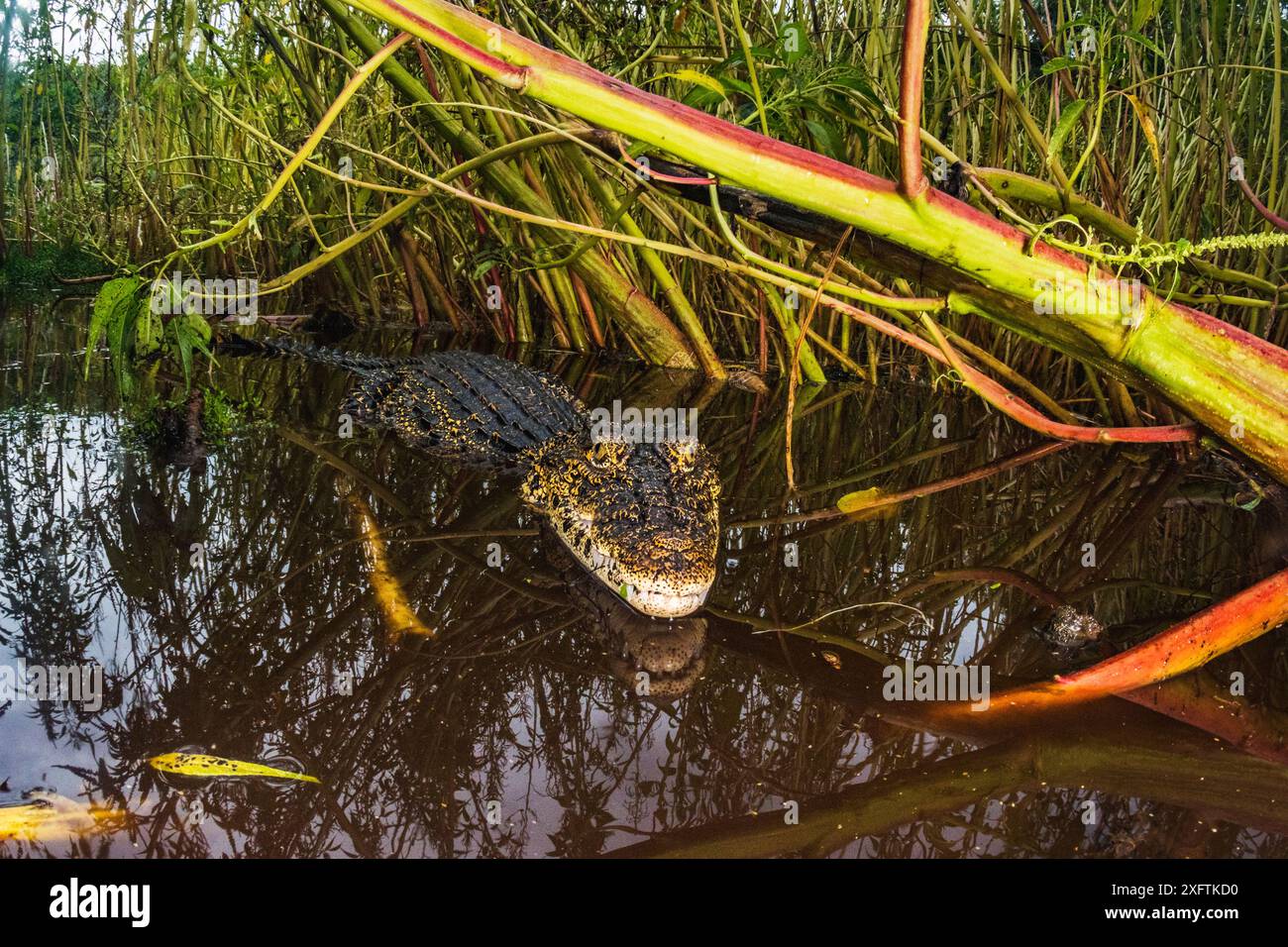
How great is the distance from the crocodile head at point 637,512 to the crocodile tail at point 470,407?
0.52 meters

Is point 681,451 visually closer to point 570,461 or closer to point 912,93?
point 570,461

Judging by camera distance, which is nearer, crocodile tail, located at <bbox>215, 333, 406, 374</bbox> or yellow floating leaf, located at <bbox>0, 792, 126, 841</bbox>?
yellow floating leaf, located at <bbox>0, 792, 126, 841</bbox>

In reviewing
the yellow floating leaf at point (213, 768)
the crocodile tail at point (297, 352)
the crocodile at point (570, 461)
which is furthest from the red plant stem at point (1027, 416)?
the crocodile tail at point (297, 352)

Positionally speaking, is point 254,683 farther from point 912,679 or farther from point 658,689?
point 912,679

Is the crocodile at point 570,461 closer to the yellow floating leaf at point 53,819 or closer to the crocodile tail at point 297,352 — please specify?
the crocodile tail at point 297,352

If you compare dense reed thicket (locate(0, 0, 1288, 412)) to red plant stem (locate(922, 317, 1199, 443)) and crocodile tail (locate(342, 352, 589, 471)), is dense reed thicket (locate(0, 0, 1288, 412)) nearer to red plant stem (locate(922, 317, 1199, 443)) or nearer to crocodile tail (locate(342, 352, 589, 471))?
red plant stem (locate(922, 317, 1199, 443))

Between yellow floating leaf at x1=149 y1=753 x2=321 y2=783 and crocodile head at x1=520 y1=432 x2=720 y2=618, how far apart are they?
1079mm

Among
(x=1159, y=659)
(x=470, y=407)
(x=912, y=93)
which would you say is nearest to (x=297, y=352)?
(x=470, y=407)

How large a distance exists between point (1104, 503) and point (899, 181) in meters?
2.23

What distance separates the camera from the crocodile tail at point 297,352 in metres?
5.59

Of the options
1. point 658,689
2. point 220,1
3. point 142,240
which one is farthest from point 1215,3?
point 142,240

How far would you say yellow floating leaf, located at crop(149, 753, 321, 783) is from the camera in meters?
1.81

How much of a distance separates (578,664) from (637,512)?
0.69 m

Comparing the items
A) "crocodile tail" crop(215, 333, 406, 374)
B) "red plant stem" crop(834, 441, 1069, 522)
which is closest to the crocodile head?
"red plant stem" crop(834, 441, 1069, 522)
